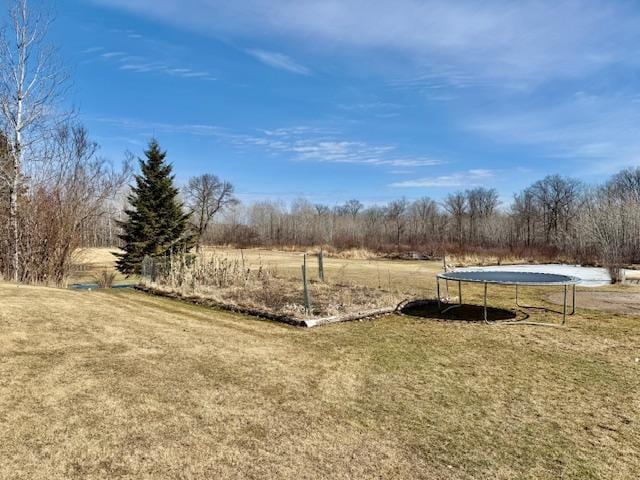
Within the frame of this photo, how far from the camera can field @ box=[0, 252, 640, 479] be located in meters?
2.66

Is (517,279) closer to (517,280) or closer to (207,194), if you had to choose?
(517,280)

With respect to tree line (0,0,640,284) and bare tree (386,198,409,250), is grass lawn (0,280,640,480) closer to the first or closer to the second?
tree line (0,0,640,284)

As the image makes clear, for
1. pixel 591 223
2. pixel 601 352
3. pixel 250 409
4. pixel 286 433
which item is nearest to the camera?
pixel 286 433

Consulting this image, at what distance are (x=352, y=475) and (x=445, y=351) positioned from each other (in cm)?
323

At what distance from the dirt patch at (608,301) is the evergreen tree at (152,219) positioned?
47.8 ft

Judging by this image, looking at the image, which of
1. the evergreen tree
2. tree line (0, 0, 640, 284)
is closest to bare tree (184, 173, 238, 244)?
tree line (0, 0, 640, 284)

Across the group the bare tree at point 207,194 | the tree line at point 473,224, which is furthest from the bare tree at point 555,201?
the bare tree at point 207,194

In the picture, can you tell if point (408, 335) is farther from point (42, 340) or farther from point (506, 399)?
point (42, 340)

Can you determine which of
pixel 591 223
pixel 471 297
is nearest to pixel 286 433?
pixel 471 297

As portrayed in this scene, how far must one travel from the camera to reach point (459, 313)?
8.20m

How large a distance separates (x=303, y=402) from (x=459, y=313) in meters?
5.35

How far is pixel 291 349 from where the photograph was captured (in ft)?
17.9

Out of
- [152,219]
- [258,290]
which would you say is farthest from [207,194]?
[258,290]

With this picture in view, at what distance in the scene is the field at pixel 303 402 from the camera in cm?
266
